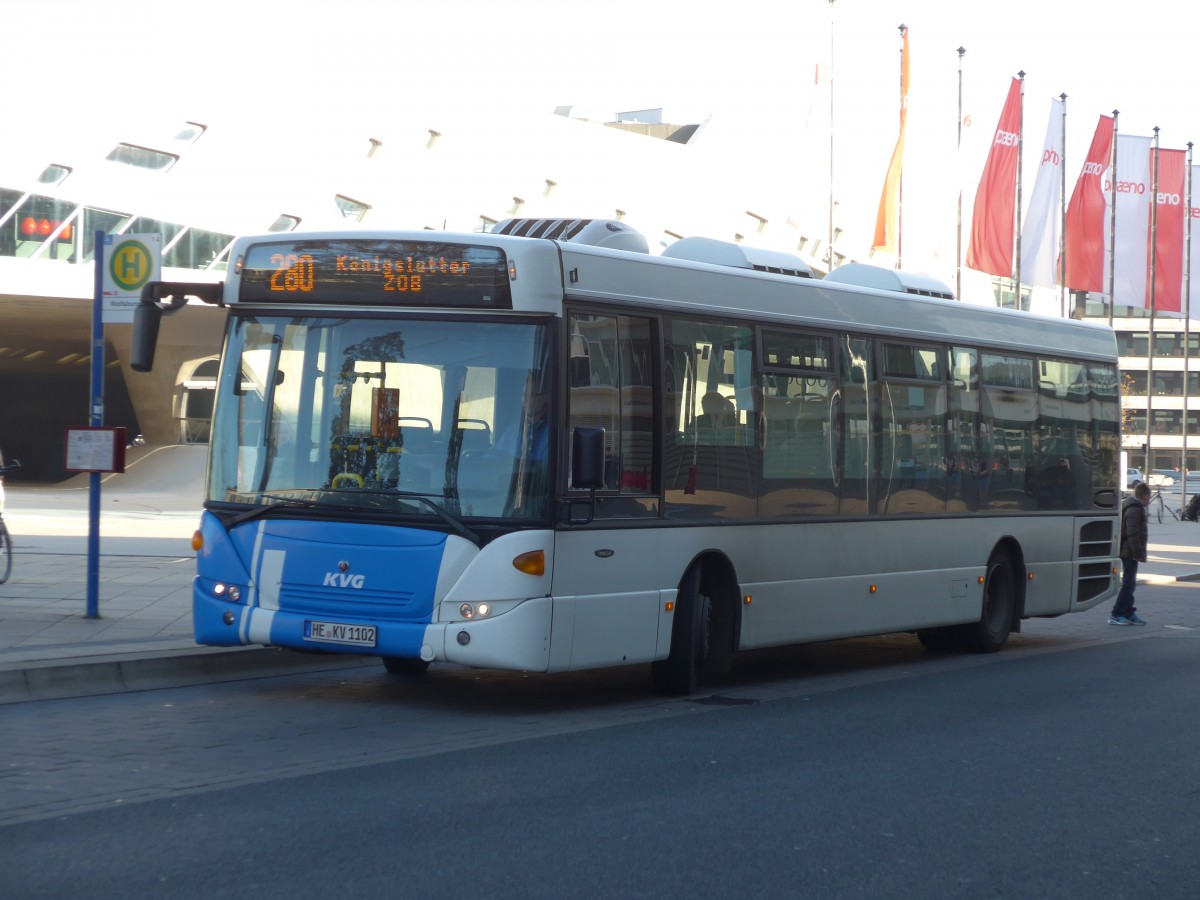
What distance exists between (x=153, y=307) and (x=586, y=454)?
293cm

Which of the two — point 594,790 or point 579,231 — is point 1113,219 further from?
point 594,790

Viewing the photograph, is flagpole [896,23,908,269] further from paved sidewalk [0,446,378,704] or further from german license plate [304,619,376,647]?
german license plate [304,619,376,647]

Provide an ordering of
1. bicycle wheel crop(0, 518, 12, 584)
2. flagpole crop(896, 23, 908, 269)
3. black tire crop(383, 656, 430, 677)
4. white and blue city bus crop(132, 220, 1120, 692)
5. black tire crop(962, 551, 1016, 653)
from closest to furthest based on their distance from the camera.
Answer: white and blue city bus crop(132, 220, 1120, 692), black tire crop(383, 656, 430, 677), black tire crop(962, 551, 1016, 653), bicycle wheel crop(0, 518, 12, 584), flagpole crop(896, 23, 908, 269)

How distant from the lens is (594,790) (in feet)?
24.5

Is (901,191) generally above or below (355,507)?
above

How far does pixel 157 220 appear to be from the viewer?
47312 mm

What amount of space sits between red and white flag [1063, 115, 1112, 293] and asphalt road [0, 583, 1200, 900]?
30.4m

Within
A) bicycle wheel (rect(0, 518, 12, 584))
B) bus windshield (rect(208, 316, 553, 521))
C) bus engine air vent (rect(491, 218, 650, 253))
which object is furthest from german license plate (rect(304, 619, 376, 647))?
bicycle wheel (rect(0, 518, 12, 584))

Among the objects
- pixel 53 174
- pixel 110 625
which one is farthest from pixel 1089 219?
pixel 110 625

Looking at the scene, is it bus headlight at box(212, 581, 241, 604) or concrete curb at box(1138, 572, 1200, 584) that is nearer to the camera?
bus headlight at box(212, 581, 241, 604)

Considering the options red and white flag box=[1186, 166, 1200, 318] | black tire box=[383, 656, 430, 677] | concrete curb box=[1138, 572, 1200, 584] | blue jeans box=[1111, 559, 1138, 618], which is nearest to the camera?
black tire box=[383, 656, 430, 677]

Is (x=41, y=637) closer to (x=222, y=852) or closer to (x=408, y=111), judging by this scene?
(x=222, y=852)

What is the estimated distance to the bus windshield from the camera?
31.4ft

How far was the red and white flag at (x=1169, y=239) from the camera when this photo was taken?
43.6 m
